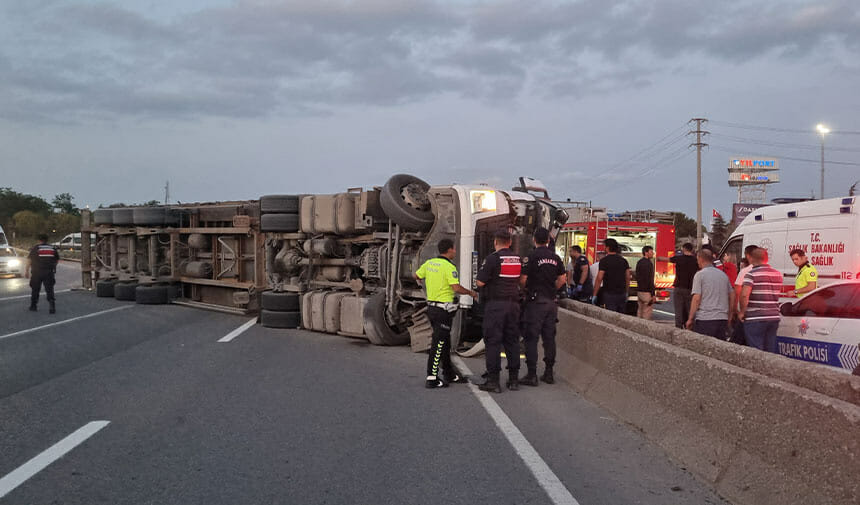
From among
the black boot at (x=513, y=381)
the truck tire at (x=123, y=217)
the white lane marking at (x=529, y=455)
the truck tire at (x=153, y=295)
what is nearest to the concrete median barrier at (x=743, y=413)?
the white lane marking at (x=529, y=455)

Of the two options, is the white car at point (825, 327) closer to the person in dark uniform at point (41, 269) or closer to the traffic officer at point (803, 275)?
the traffic officer at point (803, 275)

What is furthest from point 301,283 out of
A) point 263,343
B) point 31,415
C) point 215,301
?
point 31,415

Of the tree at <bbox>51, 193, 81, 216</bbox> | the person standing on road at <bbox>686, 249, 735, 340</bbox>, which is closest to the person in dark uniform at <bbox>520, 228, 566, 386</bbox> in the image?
the person standing on road at <bbox>686, 249, 735, 340</bbox>

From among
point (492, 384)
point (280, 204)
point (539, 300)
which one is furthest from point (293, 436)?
point (280, 204)

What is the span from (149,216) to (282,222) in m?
6.13

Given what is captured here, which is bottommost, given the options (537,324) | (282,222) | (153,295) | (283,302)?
(153,295)

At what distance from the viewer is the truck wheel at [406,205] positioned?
408 inches

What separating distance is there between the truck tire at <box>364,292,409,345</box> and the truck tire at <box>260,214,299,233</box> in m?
3.27

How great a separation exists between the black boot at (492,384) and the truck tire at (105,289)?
1506 centimetres

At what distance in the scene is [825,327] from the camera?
6734 mm

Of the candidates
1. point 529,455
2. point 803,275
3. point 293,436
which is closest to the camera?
point 529,455

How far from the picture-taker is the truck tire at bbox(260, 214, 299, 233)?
13281 mm

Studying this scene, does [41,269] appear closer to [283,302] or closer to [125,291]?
[125,291]

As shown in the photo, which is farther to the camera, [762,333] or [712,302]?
[712,302]
